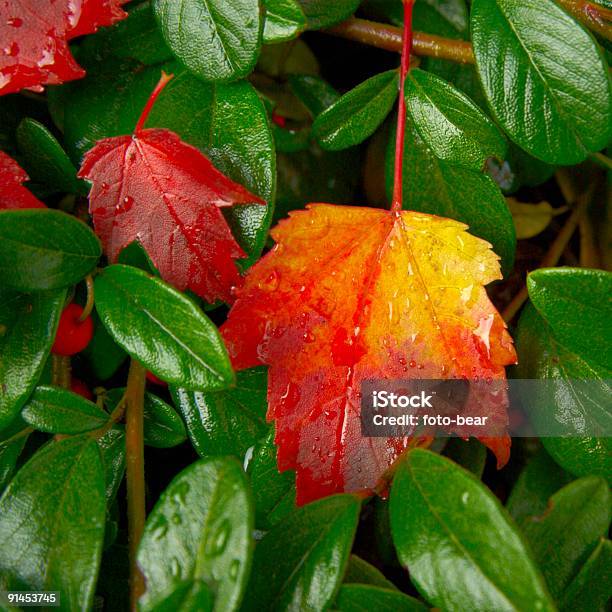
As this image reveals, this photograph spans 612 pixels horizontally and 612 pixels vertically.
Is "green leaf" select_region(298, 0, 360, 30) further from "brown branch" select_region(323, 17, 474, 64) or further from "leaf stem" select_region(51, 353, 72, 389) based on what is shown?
"leaf stem" select_region(51, 353, 72, 389)

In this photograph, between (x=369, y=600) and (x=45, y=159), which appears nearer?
(x=369, y=600)

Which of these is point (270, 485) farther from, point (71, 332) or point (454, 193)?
point (454, 193)

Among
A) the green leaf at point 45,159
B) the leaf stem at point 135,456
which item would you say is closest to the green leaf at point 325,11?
the green leaf at point 45,159

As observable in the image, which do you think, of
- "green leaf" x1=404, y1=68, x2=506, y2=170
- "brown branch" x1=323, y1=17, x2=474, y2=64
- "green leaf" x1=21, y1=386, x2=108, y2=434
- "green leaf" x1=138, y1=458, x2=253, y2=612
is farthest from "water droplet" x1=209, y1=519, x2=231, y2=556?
"brown branch" x1=323, y1=17, x2=474, y2=64

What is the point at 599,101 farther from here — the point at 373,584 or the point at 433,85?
the point at 373,584

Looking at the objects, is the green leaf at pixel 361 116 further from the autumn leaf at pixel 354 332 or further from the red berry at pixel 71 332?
the red berry at pixel 71 332

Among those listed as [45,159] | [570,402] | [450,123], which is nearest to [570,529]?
[570,402]
